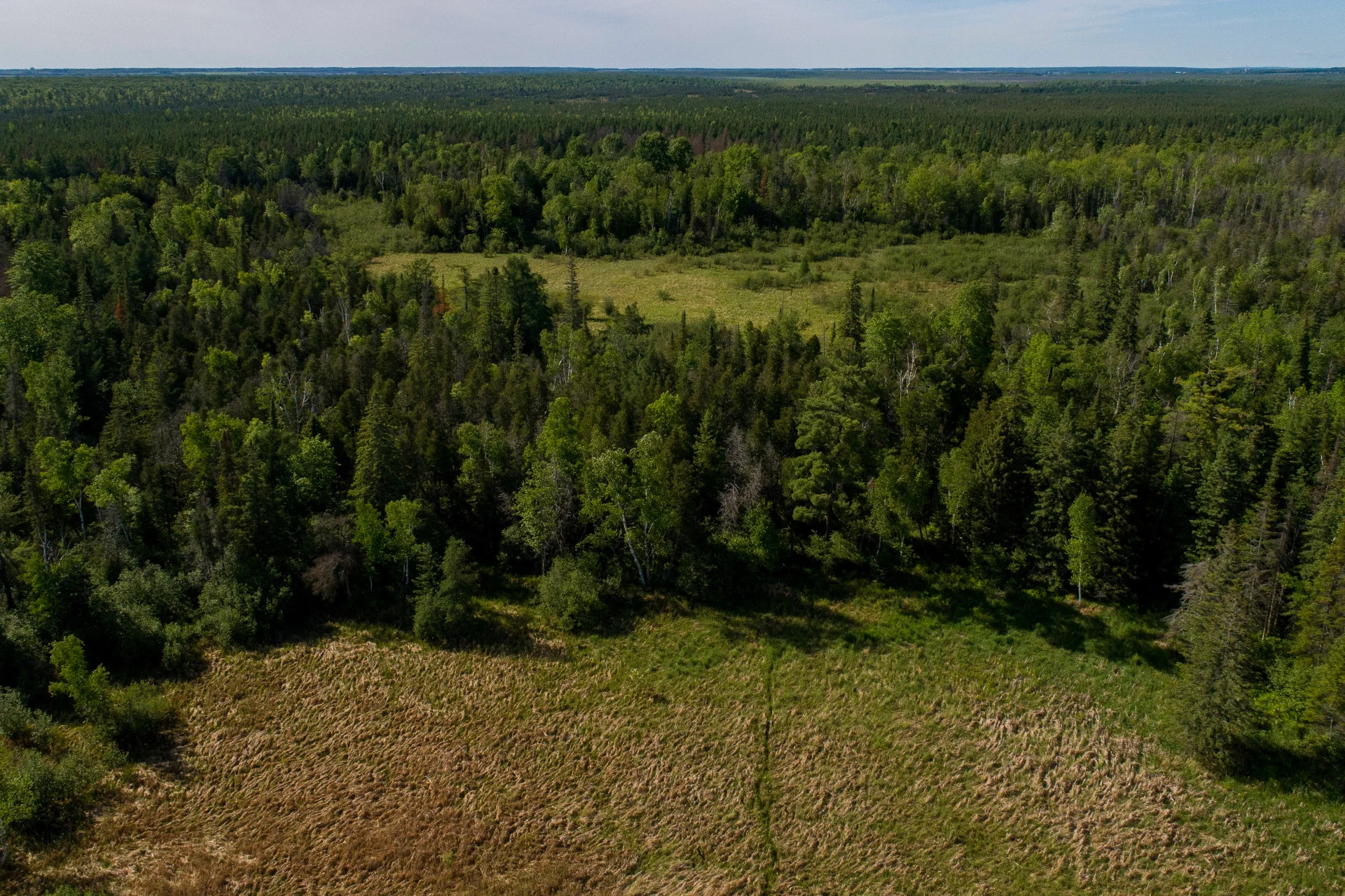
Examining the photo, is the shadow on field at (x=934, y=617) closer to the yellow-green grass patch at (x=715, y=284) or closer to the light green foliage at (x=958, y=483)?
the light green foliage at (x=958, y=483)

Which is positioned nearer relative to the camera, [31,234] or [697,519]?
[697,519]

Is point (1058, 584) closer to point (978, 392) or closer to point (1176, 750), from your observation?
point (1176, 750)

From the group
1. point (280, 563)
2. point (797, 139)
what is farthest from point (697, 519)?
point (797, 139)

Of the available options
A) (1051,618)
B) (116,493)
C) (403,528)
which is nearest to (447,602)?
(403,528)

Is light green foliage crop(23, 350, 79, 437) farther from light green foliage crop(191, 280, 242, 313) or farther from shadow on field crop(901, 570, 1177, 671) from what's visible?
shadow on field crop(901, 570, 1177, 671)

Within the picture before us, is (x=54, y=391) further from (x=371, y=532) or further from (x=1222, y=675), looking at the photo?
(x=1222, y=675)

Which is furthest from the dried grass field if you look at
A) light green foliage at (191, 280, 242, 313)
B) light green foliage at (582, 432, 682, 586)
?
light green foliage at (191, 280, 242, 313)
